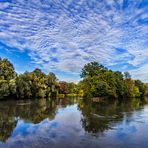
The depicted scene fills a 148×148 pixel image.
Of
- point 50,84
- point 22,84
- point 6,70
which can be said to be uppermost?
point 6,70

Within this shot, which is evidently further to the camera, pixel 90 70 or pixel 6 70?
pixel 90 70

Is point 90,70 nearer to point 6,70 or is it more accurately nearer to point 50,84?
point 50,84

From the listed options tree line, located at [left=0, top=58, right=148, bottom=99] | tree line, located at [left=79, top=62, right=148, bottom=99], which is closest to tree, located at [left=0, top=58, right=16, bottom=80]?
tree line, located at [left=0, top=58, right=148, bottom=99]

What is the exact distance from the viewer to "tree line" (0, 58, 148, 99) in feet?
226

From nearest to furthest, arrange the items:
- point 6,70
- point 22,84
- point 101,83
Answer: point 22,84 → point 6,70 → point 101,83

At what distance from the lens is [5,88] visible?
6225cm

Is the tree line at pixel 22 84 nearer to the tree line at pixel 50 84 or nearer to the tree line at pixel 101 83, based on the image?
the tree line at pixel 50 84

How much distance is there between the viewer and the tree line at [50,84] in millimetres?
68831

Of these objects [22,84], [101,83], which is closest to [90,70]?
[101,83]

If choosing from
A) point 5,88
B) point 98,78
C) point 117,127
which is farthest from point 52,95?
point 117,127

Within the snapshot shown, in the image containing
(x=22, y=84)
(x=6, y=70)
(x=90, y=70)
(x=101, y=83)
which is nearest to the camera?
(x=22, y=84)

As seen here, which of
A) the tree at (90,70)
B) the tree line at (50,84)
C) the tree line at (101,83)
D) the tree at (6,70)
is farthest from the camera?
the tree at (90,70)

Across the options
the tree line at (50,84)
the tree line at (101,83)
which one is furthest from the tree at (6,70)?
the tree line at (101,83)

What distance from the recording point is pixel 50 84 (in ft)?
312
